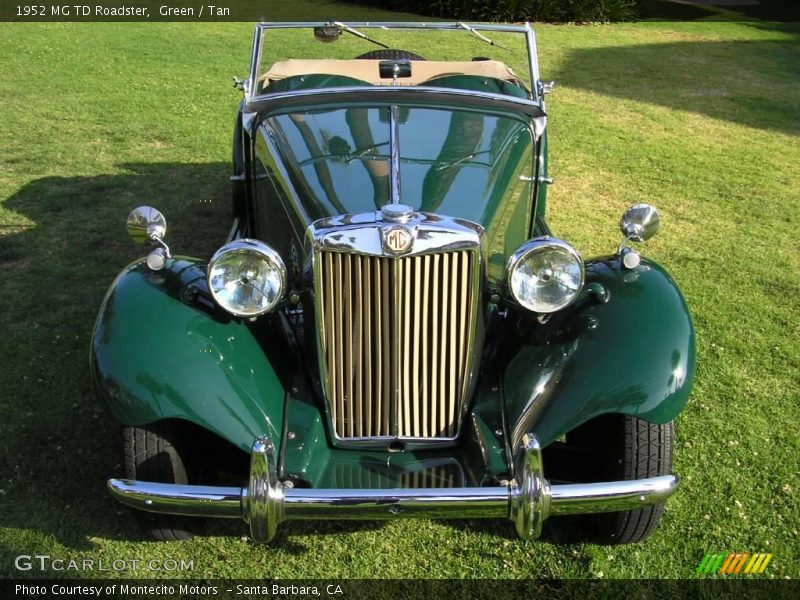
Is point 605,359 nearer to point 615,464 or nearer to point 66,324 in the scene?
point 615,464

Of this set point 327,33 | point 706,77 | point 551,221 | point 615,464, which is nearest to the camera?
point 615,464

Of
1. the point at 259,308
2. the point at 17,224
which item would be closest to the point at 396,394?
the point at 259,308

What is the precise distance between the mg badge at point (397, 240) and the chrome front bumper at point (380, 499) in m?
0.70

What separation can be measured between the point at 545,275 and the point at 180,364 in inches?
49.8

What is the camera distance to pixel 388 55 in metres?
4.76

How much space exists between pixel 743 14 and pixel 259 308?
714 inches

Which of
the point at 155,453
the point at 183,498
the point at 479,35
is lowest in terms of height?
the point at 155,453

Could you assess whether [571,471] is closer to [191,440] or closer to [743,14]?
[191,440]

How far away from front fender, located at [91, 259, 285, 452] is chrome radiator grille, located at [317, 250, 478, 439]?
27 cm

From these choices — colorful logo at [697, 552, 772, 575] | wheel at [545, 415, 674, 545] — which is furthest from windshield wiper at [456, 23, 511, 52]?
colorful logo at [697, 552, 772, 575]

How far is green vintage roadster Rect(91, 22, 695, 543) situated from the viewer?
228cm

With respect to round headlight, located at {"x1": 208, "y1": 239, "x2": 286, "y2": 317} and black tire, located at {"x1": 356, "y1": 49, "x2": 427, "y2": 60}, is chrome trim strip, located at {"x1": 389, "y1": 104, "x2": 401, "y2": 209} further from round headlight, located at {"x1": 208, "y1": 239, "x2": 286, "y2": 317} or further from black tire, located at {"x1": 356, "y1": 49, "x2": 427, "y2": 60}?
black tire, located at {"x1": 356, "y1": 49, "x2": 427, "y2": 60}

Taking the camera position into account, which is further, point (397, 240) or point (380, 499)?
point (397, 240)

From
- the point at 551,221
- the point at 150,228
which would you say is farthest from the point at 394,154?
the point at 551,221
